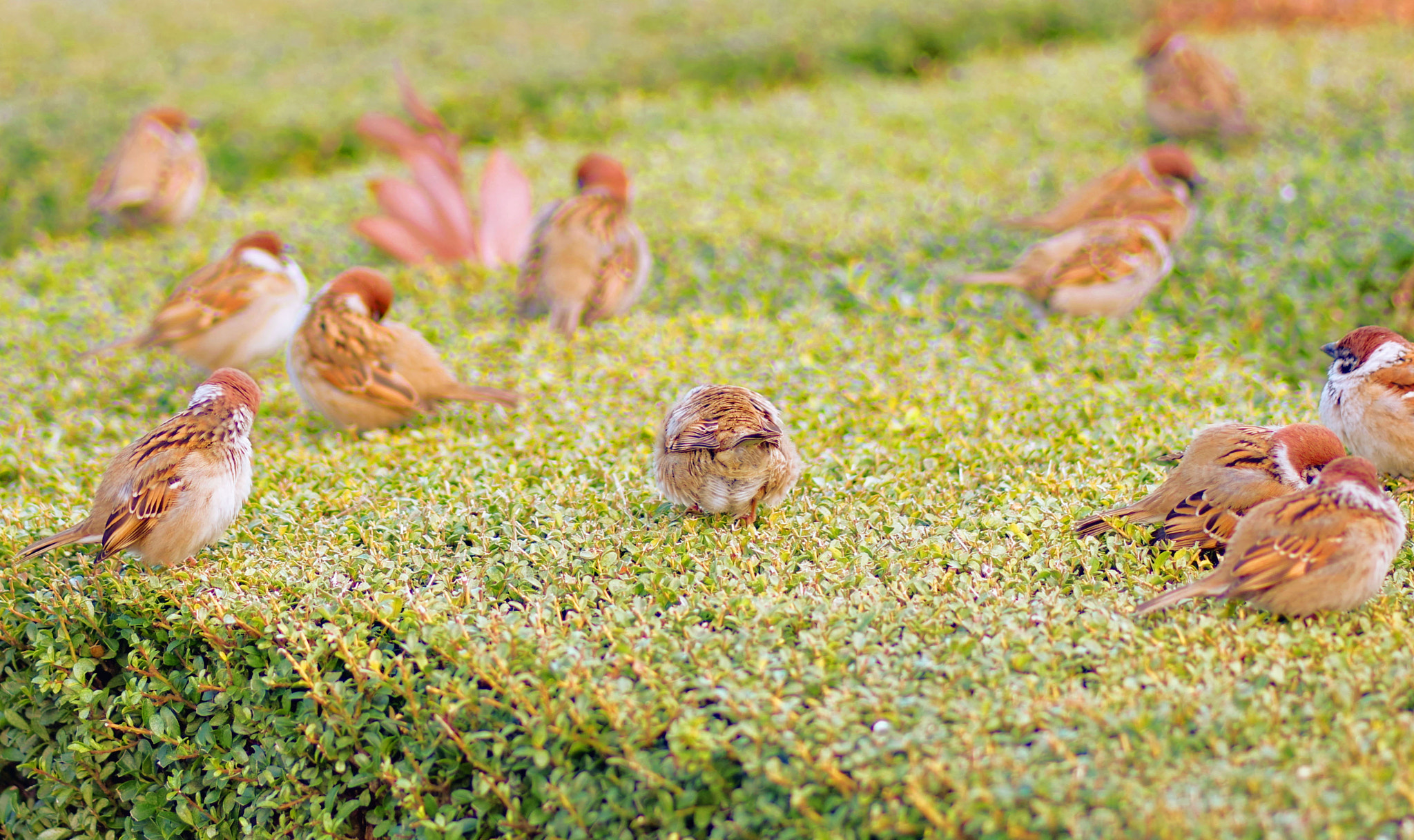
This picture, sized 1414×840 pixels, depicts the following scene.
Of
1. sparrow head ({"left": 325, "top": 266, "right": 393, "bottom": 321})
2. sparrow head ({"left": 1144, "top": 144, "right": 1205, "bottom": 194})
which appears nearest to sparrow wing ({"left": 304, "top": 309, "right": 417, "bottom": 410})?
sparrow head ({"left": 325, "top": 266, "right": 393, "bottom": 321})

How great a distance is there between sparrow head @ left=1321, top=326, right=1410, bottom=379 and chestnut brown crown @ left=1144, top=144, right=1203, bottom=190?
9.27 ft

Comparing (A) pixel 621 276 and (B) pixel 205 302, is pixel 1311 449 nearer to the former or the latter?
(A) pixel 621 276

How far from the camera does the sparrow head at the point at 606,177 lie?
677 cm

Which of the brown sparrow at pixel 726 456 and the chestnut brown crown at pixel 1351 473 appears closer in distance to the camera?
the chestnut brown crown at pixel 1351 473

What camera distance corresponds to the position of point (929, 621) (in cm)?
334

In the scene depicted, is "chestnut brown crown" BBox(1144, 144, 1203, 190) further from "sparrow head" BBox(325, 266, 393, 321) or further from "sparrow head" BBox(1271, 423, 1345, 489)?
"sparrow head" BBox(325, 266, 393, 321)

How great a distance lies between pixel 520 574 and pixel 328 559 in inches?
28.8

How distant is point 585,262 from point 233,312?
6.18 ft

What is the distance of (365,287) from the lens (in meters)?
5.32

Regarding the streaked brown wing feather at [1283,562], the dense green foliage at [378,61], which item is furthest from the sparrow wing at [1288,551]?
the dense green foliage at [378,61]

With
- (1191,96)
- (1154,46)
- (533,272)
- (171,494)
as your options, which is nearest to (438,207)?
(533,272)

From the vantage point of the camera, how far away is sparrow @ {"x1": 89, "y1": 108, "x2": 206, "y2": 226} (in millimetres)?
8016

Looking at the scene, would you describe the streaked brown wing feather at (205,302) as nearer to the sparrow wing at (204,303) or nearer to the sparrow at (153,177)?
the sparrow wing at (204,303)

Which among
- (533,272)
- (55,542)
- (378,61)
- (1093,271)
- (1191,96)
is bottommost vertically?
(55,542)
